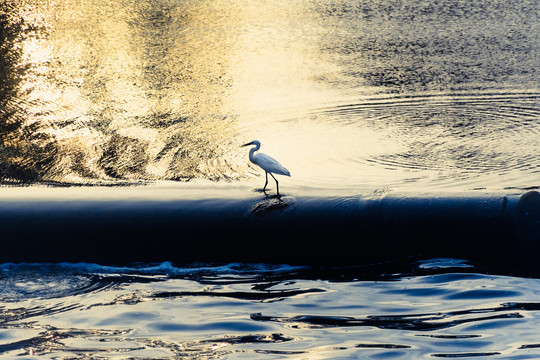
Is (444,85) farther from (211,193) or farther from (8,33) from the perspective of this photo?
(8,33)

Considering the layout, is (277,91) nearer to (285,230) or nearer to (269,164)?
(269,164)

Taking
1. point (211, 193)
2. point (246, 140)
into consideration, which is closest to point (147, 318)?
point (211, 193)

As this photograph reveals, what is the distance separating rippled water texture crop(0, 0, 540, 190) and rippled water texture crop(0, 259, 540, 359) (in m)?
1.47

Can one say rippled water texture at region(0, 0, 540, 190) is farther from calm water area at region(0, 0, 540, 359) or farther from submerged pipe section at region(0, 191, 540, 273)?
submerged pipe section at region(0, 191, 540, 273)

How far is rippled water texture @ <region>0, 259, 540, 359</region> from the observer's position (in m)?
4.65

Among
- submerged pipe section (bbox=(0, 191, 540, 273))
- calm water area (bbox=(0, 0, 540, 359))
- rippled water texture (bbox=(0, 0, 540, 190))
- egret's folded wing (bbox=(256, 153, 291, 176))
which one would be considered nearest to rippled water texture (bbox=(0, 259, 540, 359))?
calm water area (bbox=(0, 0, 540, 359))

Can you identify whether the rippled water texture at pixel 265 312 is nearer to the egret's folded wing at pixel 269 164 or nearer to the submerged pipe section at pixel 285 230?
the submerged pipe section at pixel 285 230

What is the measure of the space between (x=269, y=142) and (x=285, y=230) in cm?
249

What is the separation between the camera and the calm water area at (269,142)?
4949 mm

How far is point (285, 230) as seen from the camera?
19.8ft

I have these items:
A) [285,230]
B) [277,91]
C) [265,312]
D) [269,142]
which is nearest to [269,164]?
[285,230]

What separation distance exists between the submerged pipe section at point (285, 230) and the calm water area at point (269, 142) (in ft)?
0.39

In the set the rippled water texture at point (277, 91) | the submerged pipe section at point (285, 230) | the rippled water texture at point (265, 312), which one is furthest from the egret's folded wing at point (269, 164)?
the rippled water texture at point (277, 91)

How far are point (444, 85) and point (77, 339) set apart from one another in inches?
271
